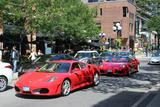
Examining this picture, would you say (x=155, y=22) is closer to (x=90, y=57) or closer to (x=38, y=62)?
(x=90, y=57)

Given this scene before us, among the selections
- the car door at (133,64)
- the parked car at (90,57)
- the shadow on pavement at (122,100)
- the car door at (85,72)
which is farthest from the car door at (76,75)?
the parked car at (90,57)

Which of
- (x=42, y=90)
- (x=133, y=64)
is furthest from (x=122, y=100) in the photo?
(x=133, y=64)

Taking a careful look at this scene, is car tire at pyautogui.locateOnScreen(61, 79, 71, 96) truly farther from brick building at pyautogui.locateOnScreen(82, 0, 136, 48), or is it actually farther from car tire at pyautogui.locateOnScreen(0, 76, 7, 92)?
brick building at pyautogui.locateOnScreen(82, 0, 136, 48)

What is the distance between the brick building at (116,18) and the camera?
8200 cm

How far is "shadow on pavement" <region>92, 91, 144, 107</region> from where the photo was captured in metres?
12.7

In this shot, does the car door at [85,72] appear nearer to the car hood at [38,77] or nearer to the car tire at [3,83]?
the car hood at [38,77]

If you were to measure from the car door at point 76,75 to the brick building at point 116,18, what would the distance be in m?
64.4

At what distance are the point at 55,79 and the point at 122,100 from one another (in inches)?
97.0

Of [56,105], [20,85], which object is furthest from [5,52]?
[56,105]

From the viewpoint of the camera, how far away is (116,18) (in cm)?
8281

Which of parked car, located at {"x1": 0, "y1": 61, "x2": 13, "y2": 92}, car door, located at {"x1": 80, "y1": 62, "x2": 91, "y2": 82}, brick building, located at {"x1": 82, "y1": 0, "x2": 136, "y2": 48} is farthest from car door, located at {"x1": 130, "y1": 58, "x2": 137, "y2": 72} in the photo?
brick building, located at {"x1": 82, "y1": 0, "x2": 136, "y2": 48}

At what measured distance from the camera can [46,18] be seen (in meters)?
24.9

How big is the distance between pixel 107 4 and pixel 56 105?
73223 mm

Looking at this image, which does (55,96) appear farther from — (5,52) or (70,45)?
(70,45)
